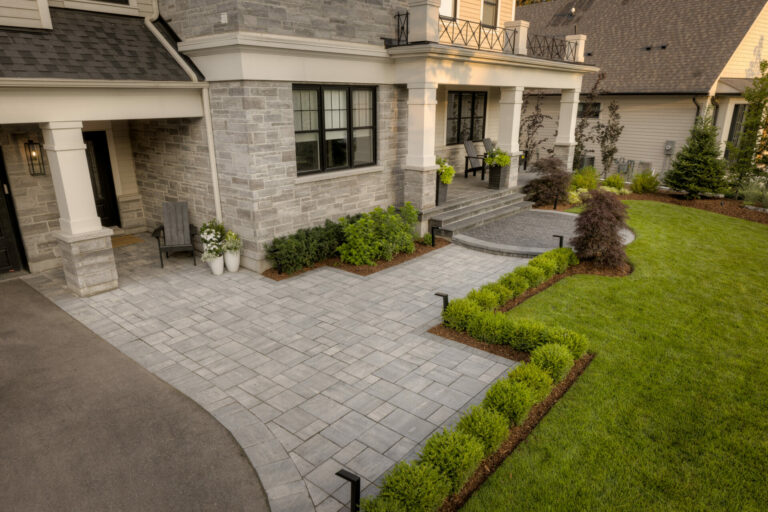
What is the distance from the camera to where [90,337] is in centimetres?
792

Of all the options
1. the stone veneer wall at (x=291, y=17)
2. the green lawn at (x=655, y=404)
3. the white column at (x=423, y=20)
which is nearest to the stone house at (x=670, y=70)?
the white column at (x=423, y=20)

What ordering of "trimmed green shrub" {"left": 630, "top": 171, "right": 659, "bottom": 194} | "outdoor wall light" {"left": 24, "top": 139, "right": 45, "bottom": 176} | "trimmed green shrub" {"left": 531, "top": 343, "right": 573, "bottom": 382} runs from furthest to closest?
1. "trimmed green shrub" {"left": 630, "top": 171, "right": 659, "bottom": 194}
2. "outdoor wall light" {"left": 24, "top": 139, "right": 45, "bottom": 176}
3. "trimmed green shrub" {"left": 531, "top": 343, "right": 573, "bottom": 382}

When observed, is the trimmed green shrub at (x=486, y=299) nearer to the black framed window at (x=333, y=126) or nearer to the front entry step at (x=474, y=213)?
the front entry step at (x=474, y=213)

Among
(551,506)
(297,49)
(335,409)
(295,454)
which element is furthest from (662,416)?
(297,49)

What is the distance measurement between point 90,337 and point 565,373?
24.0 feet

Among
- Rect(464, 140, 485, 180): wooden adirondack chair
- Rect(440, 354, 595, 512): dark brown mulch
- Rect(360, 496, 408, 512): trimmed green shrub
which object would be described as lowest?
Rect(440, 354, 595, 512): dark brown mulch

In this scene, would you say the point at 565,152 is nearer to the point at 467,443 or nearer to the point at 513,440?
the point at 513,440

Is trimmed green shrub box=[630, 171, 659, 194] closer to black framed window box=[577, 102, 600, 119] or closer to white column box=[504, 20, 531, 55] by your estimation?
black framed window box=[577, 102, 600, 119]

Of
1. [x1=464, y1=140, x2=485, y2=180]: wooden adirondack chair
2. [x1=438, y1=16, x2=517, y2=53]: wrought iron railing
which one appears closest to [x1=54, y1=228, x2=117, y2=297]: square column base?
[x1=438, y1=16, x2=517, y2=53]: wrought iron railing

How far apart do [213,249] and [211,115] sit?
2854 mm

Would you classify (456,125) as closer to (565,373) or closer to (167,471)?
(565,373)

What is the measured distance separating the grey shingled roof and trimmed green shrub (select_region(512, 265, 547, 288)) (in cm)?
782

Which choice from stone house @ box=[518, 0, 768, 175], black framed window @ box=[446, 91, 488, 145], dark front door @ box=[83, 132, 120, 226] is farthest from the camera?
stone house @ box=[518, 0, 768, 175]

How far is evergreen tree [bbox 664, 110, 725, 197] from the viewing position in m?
16.7
